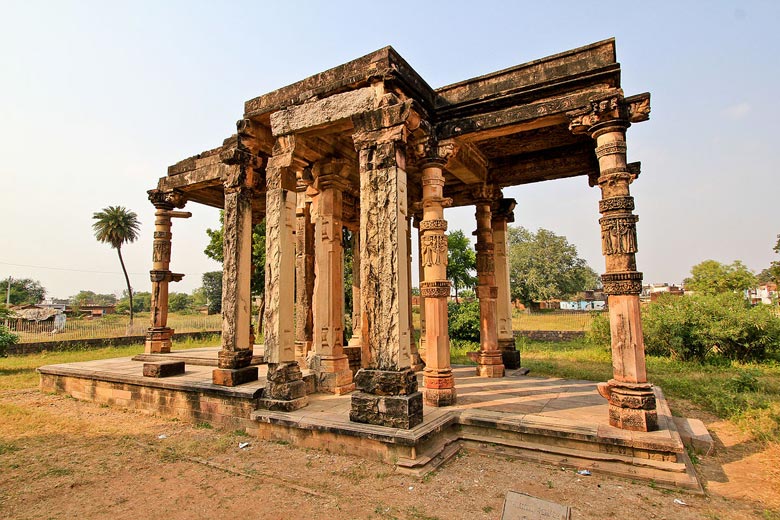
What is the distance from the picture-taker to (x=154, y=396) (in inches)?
333

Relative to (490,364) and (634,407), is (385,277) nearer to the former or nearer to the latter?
(634,407)

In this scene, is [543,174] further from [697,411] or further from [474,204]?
[697,411]

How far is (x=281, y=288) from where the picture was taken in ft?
23.3

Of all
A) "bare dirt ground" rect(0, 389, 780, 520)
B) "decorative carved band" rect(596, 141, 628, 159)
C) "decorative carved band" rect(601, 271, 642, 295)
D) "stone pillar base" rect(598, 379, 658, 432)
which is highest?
"decorative carved band" rect(596, 141, 628, 159)

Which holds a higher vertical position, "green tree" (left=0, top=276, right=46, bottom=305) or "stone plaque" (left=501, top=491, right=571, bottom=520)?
"green tree" (left=0, top=276, right=46, bottom=305)

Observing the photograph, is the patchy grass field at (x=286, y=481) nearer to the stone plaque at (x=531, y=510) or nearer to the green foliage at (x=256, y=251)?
the stone plaque at (x=531, y=510)

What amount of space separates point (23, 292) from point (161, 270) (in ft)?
249

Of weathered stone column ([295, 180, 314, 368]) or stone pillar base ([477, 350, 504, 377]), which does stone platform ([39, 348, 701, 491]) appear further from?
weathered stone column ([295, 180, 314, 368])

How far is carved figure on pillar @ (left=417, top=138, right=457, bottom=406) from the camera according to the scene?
696 cm

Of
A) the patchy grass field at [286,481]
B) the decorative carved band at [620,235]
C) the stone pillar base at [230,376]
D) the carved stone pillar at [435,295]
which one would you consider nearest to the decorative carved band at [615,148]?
the decorative carved band at [620,235]

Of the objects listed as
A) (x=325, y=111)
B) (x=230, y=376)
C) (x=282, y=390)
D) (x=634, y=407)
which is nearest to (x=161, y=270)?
(x=230, y=376)

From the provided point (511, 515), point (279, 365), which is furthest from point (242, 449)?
point (511, 515)

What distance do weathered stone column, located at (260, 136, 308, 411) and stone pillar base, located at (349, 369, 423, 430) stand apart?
5.07 feet

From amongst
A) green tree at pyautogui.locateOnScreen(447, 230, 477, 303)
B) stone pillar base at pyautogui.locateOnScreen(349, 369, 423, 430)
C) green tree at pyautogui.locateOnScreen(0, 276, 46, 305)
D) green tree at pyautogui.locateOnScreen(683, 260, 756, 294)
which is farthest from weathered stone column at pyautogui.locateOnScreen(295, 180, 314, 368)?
green tree at pyautogui.locateOnScreen(0, 276, 46, 305)
